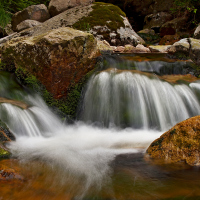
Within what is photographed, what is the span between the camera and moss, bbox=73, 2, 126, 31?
11094 mm

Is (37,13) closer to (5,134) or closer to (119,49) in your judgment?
(119,49)

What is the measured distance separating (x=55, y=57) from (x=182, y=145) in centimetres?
435

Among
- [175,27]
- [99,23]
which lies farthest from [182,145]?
[175,27]

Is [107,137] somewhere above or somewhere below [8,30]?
below

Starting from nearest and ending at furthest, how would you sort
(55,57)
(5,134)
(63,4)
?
(5,134) < (55,57) < (63,4)

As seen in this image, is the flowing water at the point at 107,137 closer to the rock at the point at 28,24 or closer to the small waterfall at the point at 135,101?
the small waterfall at the point at 135,101

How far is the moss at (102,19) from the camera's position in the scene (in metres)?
11.1

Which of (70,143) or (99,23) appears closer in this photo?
(70,143)

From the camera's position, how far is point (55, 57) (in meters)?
5.86

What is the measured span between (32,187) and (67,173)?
56 cm

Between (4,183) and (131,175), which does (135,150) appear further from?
(4,183)

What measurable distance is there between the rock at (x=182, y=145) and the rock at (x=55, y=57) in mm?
3777

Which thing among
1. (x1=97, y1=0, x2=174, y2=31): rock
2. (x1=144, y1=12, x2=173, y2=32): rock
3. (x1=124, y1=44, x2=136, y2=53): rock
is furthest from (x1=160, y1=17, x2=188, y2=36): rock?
(x1=124, y1=44, x2=136, y2=53): rock

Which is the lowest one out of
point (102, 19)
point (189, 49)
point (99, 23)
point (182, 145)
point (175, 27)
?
point (175, 27)
